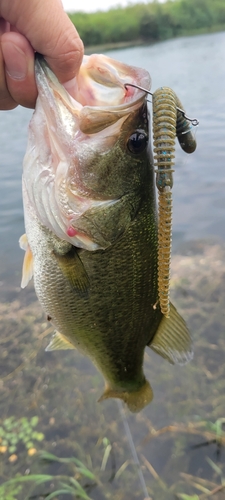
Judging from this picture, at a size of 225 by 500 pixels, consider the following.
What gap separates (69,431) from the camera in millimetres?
2904

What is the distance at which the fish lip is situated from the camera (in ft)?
3.84

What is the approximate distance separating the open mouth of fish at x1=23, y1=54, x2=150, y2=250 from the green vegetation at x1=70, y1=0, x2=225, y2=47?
3200cm

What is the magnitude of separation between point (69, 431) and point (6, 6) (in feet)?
8.99

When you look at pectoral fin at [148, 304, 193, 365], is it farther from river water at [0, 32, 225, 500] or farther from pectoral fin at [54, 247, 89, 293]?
river water at [0, 32, 225, 500]

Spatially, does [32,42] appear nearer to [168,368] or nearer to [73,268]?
[73,268]

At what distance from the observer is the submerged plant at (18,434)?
2797mm

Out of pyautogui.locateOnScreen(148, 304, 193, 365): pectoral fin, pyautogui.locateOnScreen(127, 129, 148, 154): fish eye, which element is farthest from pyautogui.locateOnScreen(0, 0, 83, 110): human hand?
pyautogui.locateOnScreen(148, 304, 193, 365): pectoral fin

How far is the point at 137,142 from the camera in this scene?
4.25 feet

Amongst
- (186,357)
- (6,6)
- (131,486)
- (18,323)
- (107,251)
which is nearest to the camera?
(6,6)

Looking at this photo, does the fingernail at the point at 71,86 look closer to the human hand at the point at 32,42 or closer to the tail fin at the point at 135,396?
the human hand at the point at 32,42

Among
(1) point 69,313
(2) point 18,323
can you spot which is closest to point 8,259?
(2) point 18,323

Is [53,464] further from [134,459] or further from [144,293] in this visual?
[144,293]

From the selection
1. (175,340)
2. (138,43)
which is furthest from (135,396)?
(138,43)

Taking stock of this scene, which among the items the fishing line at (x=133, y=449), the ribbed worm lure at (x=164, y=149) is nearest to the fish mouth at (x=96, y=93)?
the ribbed worm lure at (x=164, y=149)
